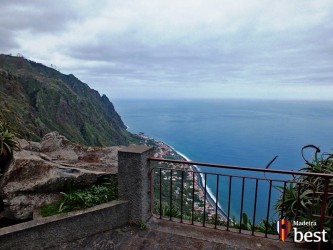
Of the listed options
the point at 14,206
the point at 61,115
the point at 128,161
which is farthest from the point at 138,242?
the point at 61,115

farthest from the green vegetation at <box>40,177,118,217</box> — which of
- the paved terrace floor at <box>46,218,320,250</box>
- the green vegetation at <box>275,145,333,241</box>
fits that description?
the green vegetation at <box>275,145,333,241</box>

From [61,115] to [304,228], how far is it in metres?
57.1

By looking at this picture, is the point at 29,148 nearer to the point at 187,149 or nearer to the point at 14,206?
the point at 14,206

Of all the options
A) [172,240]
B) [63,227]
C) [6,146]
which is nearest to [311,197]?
[172,240]

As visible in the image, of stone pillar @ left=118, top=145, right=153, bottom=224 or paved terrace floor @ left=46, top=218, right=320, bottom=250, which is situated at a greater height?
stone pillar @ left=118, top=145, right=153, bottom=224

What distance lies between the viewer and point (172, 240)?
150 inches

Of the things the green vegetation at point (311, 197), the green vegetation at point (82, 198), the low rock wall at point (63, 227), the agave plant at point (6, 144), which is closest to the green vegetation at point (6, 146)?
the agave plant at point (6, 144)

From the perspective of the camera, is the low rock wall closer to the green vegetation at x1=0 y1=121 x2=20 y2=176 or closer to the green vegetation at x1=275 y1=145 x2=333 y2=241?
the green vegetation at x1=0 y1=121 x2=20 y2=176

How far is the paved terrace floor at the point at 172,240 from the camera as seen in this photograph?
3.65 meters

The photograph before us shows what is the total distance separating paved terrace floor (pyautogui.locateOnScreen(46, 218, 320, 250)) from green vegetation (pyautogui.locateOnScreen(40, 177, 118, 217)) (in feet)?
1.67

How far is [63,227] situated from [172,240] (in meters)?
1.65

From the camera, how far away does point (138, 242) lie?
375cm

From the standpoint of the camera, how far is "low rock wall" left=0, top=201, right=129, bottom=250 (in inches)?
134

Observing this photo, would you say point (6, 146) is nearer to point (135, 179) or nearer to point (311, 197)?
point (135, 179)
